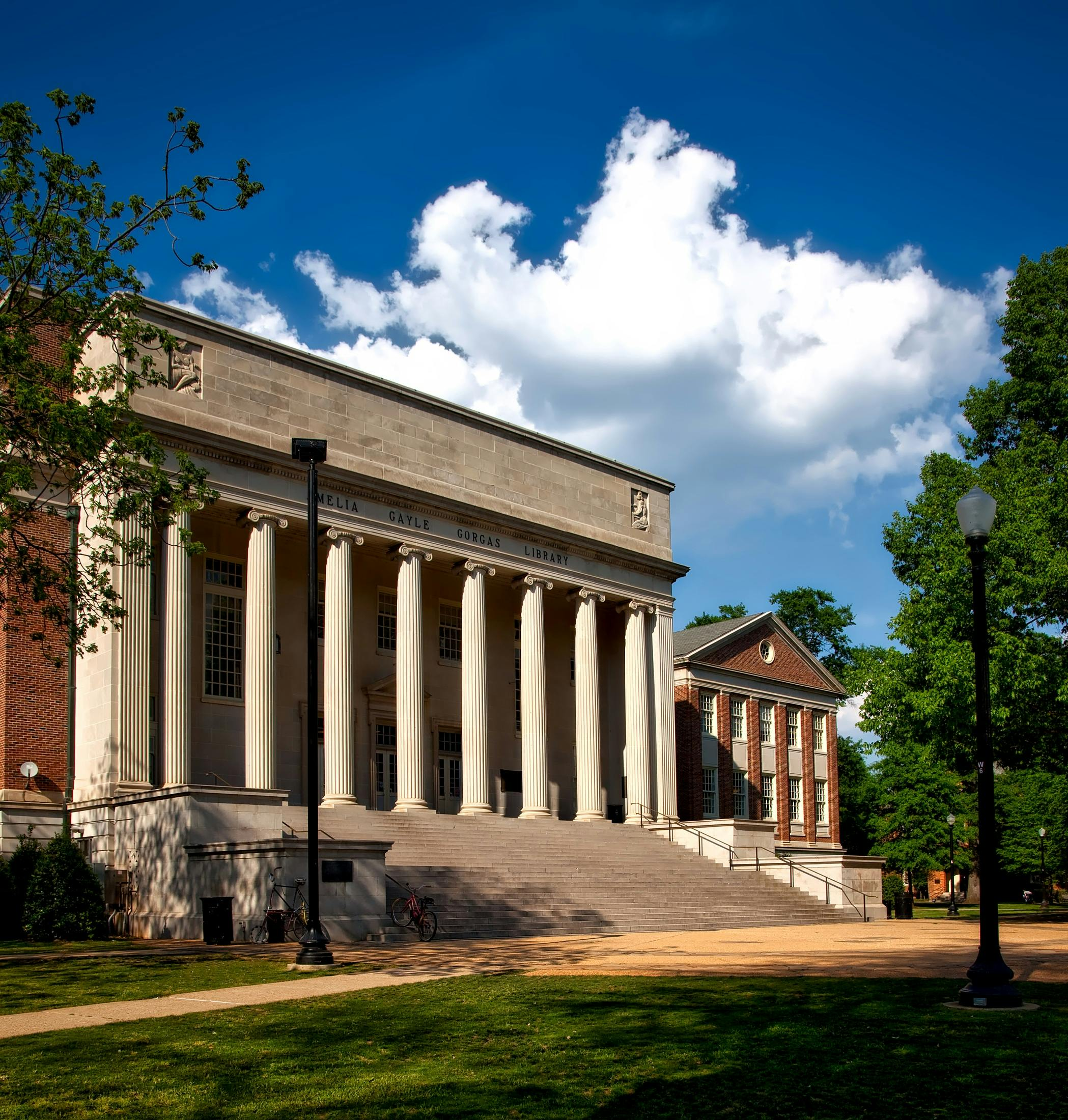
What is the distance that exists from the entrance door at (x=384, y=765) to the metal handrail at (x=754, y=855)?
28.8 ft

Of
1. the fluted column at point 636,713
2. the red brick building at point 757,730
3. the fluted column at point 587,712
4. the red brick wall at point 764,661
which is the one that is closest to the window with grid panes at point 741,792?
the red brick building at point 757,730

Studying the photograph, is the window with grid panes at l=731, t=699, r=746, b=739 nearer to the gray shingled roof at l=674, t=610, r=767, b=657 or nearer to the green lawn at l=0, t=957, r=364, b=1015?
the gray shingled roof at l=674, t=610, r=767, b=657

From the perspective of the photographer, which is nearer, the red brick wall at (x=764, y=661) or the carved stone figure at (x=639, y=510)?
the carved stone figure at (x=639, y=510)

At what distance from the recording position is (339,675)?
1412 inches

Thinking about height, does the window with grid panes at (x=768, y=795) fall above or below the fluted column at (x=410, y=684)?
below

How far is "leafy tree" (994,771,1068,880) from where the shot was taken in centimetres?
7488

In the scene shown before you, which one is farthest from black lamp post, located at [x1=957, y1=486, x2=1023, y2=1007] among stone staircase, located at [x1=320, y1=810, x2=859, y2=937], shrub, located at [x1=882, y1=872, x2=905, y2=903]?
shrub, located at [x1=882, y1=872, x2=905, y2=903]

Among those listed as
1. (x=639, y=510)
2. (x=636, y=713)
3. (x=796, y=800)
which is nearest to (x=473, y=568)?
(x=636, y=713)

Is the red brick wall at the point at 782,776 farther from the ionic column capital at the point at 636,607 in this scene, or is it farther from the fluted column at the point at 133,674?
the fluted column at the point at 133,674

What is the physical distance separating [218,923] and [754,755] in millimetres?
37713

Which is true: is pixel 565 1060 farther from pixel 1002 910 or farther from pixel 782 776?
pixel 1002 910

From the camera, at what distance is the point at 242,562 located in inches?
1479

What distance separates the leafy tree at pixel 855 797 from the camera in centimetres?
8231

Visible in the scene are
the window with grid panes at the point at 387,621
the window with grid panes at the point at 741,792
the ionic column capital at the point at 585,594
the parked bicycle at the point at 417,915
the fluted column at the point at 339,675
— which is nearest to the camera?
the parked bicycle at the point at 417,915
